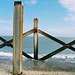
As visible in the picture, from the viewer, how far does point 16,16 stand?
12.3 feet

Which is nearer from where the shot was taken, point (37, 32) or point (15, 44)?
point (15, 44)

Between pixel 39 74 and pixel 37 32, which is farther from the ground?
pixel 37 32

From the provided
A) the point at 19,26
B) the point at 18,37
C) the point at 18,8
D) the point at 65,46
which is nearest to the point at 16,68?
the point at 18,37

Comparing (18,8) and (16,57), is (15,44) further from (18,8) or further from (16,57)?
(18,8)

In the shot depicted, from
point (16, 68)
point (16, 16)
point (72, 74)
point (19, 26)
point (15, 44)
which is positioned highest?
point (16, 16)

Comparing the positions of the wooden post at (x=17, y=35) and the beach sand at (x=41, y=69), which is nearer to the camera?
the wooden post at (x=17, y=35)

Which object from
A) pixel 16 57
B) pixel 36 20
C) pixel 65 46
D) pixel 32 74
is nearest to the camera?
pixel 16 57

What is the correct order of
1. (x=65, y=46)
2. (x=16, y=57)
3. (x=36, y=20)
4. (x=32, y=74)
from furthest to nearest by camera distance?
(x=36, y=20)
(x=65, y=46)
(x=32, y=74)
(x=16, y=57)

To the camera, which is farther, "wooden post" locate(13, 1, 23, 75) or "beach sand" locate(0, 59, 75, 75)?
"beach sand" locate(0, 59, 75, 75)

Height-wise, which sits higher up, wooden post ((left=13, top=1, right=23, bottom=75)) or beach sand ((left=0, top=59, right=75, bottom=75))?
wooden post ((left=13, top=1, right=23, bottom=75))

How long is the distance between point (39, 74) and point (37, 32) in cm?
311

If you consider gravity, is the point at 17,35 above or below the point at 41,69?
above

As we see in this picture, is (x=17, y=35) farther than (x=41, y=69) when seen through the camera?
No

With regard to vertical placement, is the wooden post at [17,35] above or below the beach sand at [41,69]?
above
